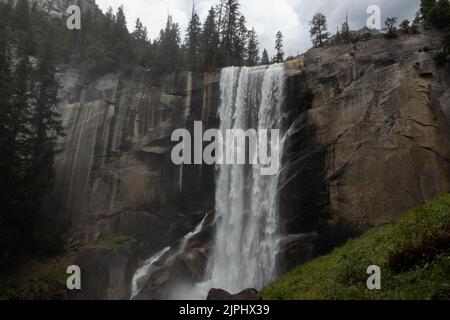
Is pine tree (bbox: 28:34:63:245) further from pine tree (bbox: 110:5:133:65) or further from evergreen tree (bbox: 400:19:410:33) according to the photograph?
evergreen tree (bbox: 400:19:410:33)

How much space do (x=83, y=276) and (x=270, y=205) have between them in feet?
46.3

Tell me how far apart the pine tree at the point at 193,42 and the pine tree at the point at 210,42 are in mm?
730

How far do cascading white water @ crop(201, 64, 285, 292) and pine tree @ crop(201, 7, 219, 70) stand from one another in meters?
4.62

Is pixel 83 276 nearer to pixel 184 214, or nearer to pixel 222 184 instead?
pixel 184 214

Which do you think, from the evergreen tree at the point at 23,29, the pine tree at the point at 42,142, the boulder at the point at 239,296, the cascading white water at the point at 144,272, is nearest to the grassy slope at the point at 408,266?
the boulder at the point at 239,296

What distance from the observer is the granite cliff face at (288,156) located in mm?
26078

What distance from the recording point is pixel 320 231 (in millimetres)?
26578

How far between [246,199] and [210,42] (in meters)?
22.0

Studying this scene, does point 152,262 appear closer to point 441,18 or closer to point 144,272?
point 144,272

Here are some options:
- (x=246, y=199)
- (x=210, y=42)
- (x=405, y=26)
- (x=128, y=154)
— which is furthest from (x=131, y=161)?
(x=405, y=26)

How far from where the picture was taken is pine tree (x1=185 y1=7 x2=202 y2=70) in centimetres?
4036

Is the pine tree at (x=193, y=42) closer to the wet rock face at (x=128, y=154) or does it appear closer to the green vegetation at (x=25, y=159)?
the wet rock face at (x=128, y=154)
